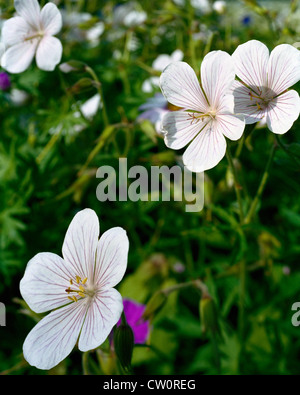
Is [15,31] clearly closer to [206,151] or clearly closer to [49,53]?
[49,53]

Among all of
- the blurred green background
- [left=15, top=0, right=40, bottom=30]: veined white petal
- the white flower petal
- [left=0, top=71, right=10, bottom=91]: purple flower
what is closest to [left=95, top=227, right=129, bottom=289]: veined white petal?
the white flower petal

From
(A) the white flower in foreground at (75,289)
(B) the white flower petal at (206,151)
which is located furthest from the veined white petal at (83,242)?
(B) the white flower petal at (206,151)

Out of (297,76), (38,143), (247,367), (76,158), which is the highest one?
(38,143)

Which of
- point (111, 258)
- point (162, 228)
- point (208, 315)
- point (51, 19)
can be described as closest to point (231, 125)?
point (111, 258)

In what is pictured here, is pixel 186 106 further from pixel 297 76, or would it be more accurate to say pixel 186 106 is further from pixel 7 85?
pixel 7 85

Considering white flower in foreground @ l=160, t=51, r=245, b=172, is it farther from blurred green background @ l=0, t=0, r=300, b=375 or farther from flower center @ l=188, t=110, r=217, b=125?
blurred green background @ l=0, t=0, r=300, b=375

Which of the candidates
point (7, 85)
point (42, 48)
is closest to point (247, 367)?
point (42, 48)
